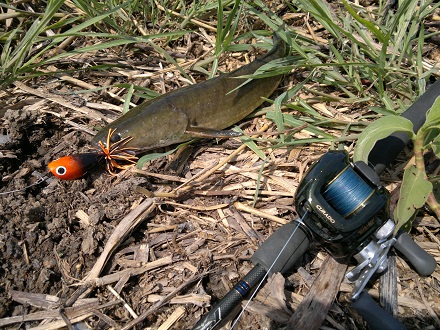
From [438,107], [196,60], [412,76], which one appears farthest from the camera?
[196,60]

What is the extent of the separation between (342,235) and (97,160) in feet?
5.51

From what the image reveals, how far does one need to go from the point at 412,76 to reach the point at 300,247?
5.89ft

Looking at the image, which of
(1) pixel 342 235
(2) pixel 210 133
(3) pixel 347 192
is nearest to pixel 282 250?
(1) pixel 342 235

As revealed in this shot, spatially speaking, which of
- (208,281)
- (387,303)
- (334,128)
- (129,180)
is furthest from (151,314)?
(334,128)

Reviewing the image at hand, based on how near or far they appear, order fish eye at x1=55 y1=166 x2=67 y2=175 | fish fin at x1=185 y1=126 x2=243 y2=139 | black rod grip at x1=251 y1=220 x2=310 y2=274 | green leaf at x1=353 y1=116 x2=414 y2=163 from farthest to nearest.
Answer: fish fin at x1=185 y1=126 x2=243 y2=139 < fish eye at x1=55 y1=166 x2=67 y2=175 < black rod grip at x1=251 y1=220 x2=310 y2=274 < green leaf at x1=353 y1=116 x2=414 y2=163

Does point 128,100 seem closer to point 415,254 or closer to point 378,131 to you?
point 378,131

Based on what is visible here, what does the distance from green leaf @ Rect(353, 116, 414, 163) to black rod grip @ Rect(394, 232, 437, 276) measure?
1.91 ft

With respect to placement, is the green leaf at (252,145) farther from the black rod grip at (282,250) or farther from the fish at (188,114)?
the black rod grip at (282,250)

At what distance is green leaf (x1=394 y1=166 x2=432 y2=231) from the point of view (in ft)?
7.73

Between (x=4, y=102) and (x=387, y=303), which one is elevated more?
(x=387, y=303)

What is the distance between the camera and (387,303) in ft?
8.58

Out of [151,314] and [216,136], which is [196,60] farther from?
[151,314]

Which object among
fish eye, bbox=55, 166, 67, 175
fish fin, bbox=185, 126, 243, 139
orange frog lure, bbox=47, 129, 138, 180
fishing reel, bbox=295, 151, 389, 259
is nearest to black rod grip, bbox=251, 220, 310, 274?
fishing reel, bbox=295, 151, 389, 259

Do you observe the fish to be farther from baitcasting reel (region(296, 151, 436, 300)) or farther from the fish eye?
baitcasting reel (region(296, 151, 436, 300))
